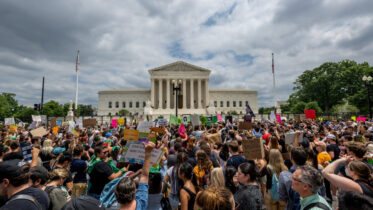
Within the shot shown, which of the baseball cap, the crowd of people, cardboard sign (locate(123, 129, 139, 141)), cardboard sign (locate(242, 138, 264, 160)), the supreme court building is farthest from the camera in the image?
the supreme court building

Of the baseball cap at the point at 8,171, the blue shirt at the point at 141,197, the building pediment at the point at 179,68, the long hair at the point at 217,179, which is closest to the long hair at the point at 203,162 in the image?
the long hair at the point at 217,179

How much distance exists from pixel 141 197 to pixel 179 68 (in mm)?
66066

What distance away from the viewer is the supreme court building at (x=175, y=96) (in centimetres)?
6475

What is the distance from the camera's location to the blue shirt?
107 inches

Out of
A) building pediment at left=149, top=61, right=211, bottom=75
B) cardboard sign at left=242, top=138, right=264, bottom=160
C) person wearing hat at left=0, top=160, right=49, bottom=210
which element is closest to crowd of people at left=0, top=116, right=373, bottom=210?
person wearing hat at left=0, top=160, right=49, bottom=210

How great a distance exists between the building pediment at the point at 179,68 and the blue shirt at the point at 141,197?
2567 inches

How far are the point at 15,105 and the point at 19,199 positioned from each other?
4185 inches

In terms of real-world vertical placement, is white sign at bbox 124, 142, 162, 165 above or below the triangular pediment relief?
below

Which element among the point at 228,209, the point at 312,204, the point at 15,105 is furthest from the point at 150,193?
the point at 15,105

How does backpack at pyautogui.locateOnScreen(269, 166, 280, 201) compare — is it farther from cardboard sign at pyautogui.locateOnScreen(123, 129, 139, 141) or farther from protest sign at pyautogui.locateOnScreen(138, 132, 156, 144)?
cardboard sign at pyautogui.locateOnScreen(123, 129, 139, 141)

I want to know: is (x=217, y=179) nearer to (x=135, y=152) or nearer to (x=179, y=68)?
(x=135, y=152)

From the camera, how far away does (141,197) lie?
277 centimetres

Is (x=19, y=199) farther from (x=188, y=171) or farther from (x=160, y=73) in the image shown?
(x=160, y=73)

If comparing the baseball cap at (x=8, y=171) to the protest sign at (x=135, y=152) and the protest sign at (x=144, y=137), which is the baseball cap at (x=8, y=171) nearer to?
the protest sign at (x=135, y=152)
